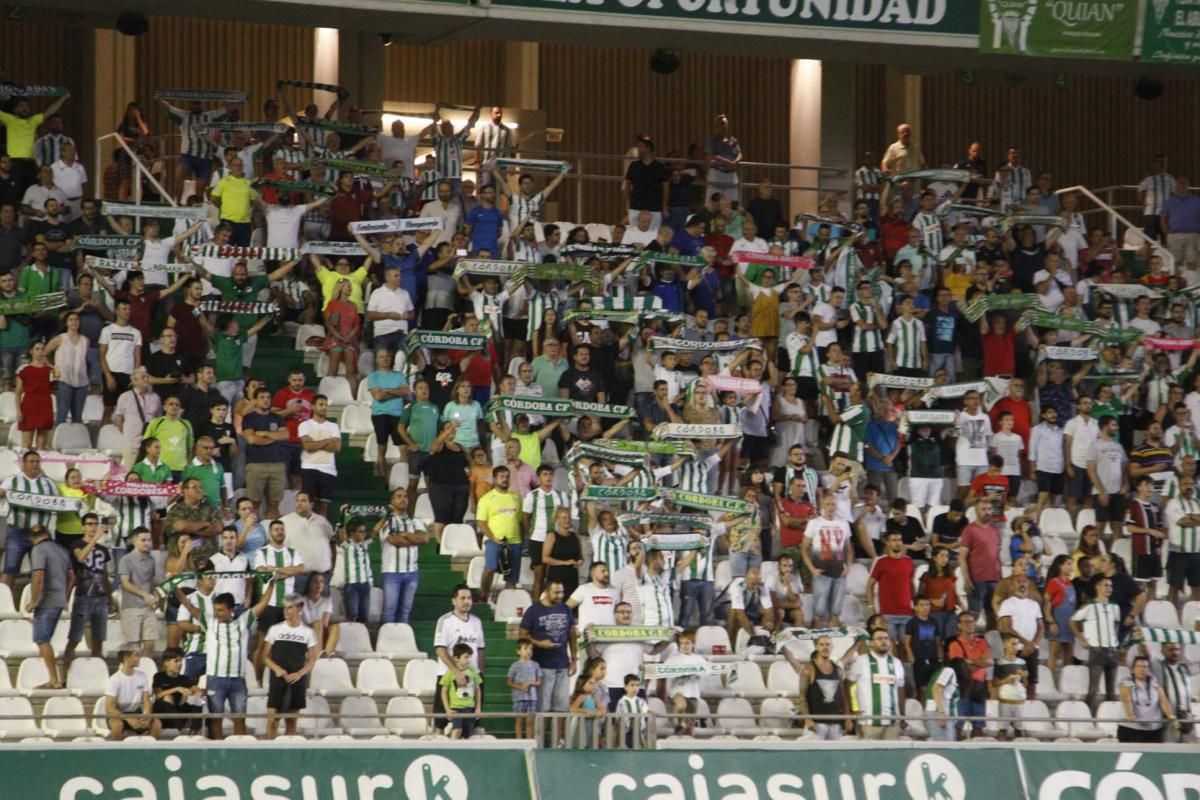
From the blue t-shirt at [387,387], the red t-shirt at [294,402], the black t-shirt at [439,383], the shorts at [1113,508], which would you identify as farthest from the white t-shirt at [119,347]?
the shorts at [1113,508]

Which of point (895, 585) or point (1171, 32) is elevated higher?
point (1171, 32)

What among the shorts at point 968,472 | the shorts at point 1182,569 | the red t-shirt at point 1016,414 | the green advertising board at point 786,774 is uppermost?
the red t-shirt at point 1016,414

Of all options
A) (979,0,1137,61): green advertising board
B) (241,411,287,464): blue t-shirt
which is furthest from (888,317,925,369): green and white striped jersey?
(241,411,287,464): blue t-shirt

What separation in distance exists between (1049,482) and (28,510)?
31.1ft

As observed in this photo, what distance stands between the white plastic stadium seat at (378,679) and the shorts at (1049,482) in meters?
7.02

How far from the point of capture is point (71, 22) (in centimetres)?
2500

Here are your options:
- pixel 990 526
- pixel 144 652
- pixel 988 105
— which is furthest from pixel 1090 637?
pixel 988 105

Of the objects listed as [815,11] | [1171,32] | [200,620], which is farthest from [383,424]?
[1171,32]

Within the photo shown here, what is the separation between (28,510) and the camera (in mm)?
17375

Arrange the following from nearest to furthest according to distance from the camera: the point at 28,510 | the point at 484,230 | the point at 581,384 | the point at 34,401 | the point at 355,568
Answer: the point at 28,510, the point at 355,568, the point at 34,401, the point at 581,384, the point at 484,230

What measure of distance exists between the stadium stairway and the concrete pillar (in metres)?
7.47

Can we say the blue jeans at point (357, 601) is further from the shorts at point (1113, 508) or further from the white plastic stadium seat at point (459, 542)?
the shorts at point (1113, 508)

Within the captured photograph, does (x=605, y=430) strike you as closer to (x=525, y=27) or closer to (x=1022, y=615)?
(x=1022, y=615)

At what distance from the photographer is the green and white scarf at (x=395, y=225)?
70.7ft
